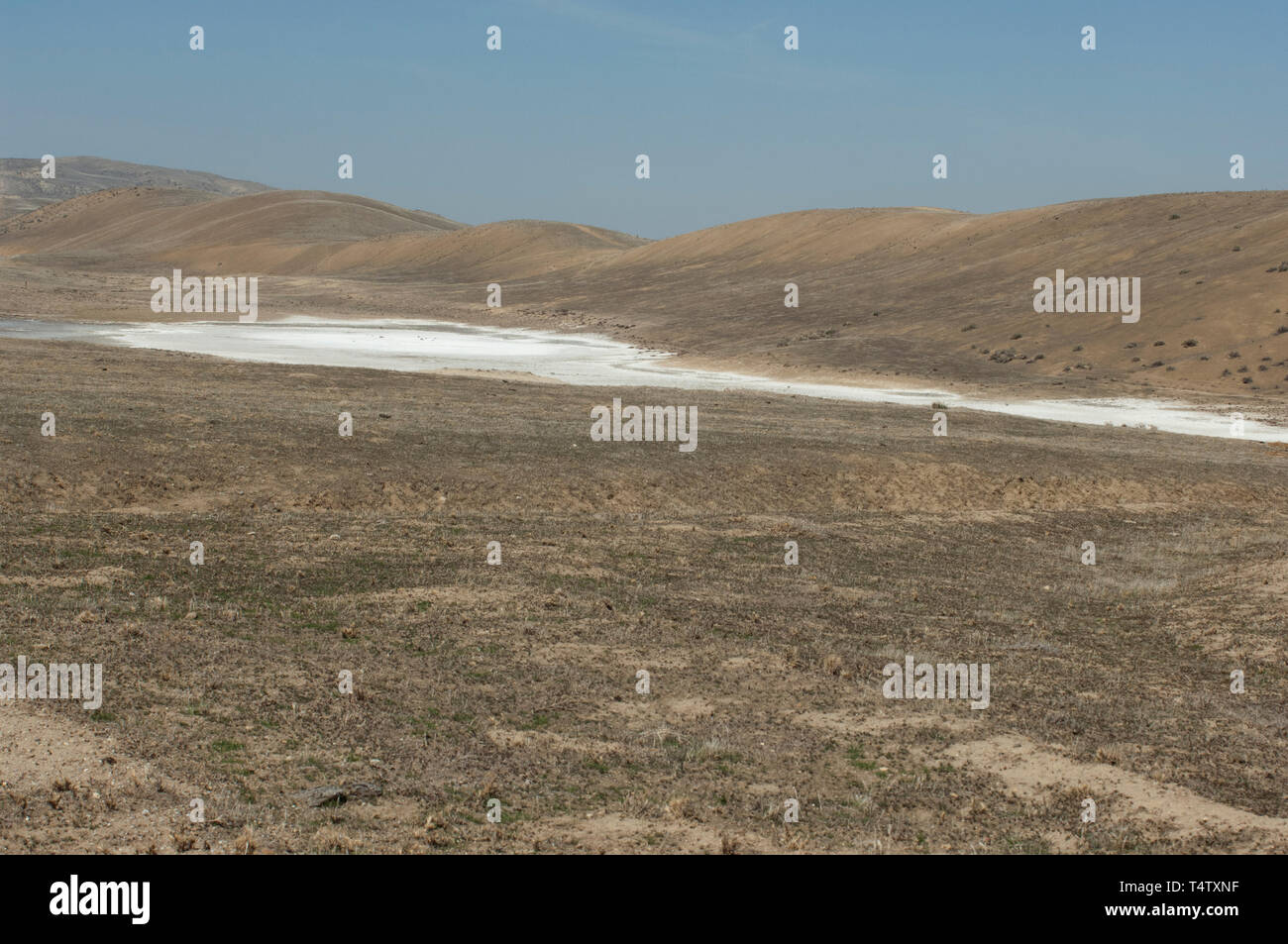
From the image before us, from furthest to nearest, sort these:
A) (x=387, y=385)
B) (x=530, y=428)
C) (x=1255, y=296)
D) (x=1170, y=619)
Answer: (x=1255, y=296)
(x=387, y=385)
(x=530, y=428)
(x=1170, y=619)

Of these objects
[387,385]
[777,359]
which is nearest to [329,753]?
[387,385]

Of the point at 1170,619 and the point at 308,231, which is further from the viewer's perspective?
the point at 308,231

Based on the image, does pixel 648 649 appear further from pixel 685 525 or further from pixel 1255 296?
pixel 1255 296

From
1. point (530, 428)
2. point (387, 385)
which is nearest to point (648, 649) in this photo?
point (530, 428)

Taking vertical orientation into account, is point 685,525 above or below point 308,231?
below

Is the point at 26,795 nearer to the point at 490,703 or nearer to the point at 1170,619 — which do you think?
the point at 490,703

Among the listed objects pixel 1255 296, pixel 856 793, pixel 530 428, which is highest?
pixel 1255 296

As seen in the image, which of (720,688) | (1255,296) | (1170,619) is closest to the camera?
(720,688)
